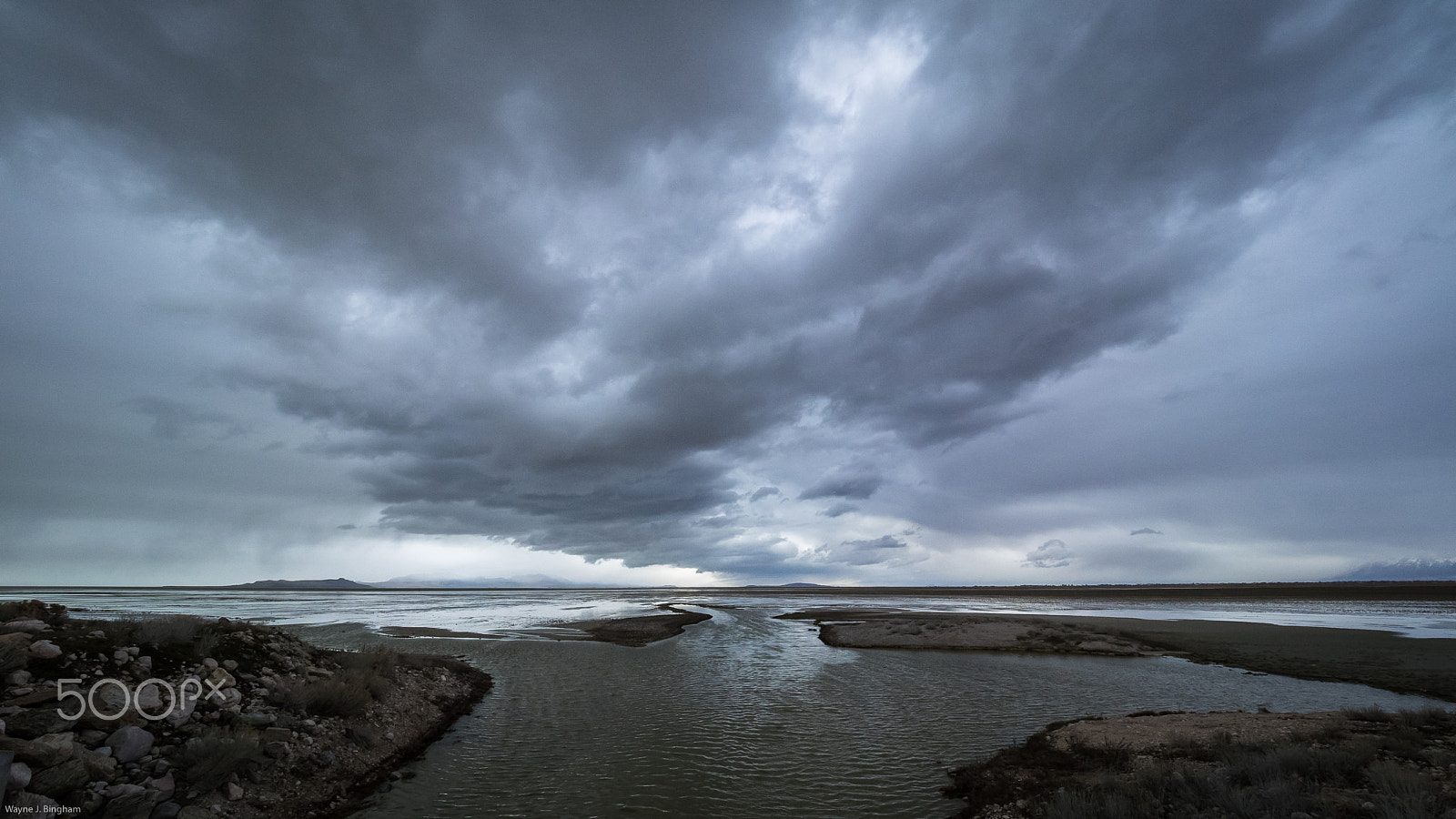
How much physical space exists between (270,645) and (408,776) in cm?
710

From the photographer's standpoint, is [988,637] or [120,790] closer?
[120,790]

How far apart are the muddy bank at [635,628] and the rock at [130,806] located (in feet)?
105

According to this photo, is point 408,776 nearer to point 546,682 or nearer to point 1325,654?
point 546,682

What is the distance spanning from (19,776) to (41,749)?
73 cm

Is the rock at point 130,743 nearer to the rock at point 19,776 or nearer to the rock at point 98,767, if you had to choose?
the rock at point 98,767

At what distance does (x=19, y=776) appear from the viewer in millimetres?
8945

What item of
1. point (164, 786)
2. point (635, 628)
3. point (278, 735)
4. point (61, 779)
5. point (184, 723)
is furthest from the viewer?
point (635, 628)

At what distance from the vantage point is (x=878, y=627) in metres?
49.8

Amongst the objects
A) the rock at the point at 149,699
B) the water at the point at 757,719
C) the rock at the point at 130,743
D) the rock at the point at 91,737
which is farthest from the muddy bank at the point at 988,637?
the rock at the point at 91,737

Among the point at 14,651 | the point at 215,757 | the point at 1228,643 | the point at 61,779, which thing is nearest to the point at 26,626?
the point at 14,651

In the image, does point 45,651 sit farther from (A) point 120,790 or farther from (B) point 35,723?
(A) point 120,790

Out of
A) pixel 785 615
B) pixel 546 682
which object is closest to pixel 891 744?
pixel 546 682
